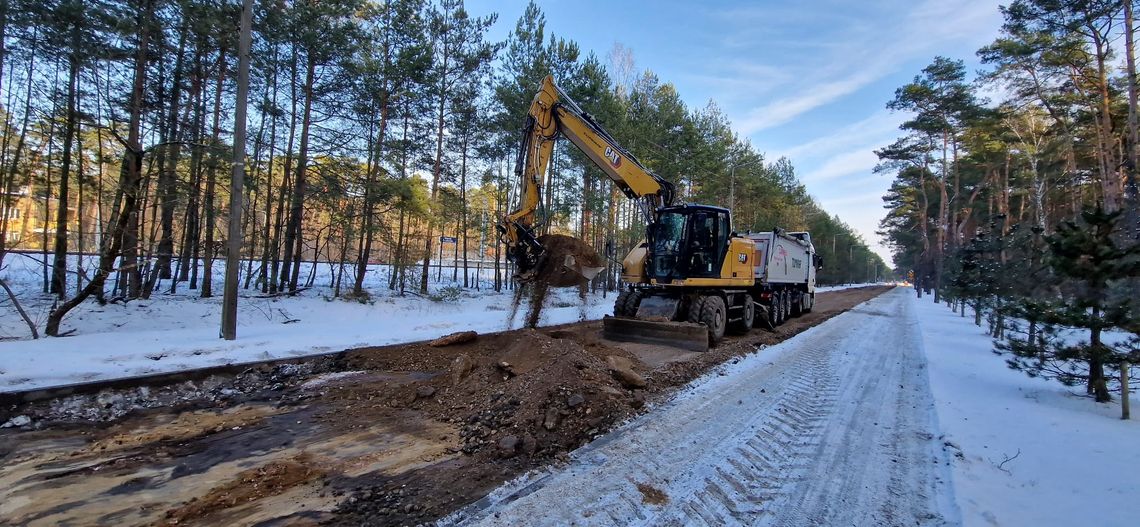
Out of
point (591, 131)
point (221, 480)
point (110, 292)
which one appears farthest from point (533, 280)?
point (110, 292)

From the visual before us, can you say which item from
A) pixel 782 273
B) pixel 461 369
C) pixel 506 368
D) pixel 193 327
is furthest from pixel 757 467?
pixel 193 327

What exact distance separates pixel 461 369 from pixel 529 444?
6.92 ft

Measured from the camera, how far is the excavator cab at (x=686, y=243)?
998 cm

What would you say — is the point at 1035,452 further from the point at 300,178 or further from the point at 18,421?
the point at 300,178

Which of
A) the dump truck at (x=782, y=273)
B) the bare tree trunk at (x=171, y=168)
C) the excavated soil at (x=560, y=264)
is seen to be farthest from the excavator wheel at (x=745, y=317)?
the bare tree trunk at (x=171, y=168)

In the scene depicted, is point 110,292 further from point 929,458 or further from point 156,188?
point 929,458

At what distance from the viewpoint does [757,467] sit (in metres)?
3.79

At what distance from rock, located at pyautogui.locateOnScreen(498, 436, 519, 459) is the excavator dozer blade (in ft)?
17.3

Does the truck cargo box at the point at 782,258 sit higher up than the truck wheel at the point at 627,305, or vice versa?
the truck cargo box at the point at 782,258

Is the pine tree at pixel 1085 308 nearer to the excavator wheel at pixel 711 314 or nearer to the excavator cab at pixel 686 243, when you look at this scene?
the excavator wheel at pixel 711 314

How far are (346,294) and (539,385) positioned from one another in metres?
13.0

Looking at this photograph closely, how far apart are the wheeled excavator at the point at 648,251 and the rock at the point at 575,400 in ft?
12.0

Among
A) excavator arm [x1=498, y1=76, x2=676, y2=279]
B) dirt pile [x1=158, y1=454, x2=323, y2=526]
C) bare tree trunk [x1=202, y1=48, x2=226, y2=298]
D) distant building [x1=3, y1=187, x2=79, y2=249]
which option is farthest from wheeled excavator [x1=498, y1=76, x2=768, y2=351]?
distant building [x1=3, y1=187, x2=79, y2=249]

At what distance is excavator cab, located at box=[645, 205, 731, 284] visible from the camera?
9.98 metres
